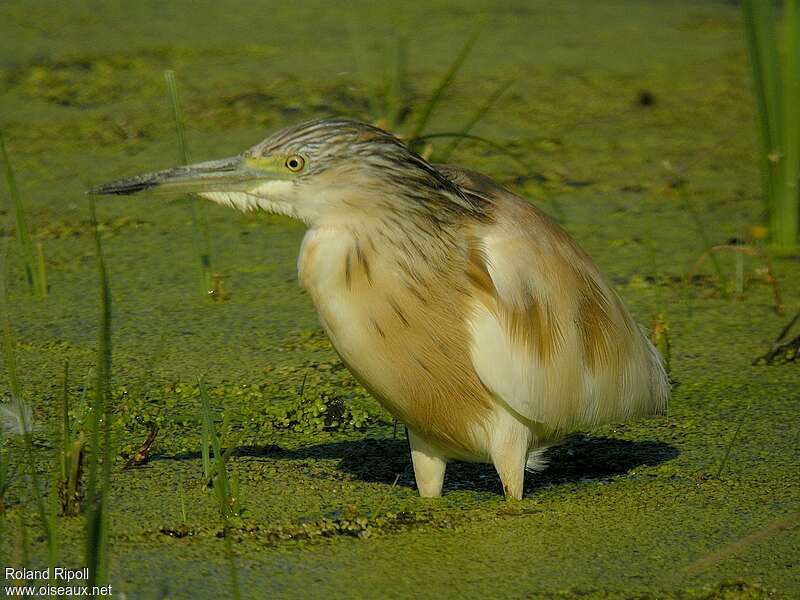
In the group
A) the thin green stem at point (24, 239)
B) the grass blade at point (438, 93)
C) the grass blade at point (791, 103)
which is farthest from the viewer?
the grass blade at point (791, 103)

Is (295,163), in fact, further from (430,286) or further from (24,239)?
(24,239)

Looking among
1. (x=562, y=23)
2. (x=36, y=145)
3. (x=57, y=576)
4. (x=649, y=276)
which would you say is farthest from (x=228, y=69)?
(x=57, y=576)

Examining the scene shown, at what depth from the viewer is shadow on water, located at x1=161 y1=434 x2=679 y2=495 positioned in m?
2.90

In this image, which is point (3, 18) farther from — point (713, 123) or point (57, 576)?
point (57, 576)

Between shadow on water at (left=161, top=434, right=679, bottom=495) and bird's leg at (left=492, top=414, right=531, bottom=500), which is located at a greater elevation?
bird's leg at (left=492, top=414, right=531, bottom=500)

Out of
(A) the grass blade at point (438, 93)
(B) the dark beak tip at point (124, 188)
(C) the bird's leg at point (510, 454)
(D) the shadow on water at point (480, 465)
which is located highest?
(A) the grass blade at point (438, 93)

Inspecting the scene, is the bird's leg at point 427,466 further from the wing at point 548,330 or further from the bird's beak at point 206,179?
the bird's beak at point 206,179

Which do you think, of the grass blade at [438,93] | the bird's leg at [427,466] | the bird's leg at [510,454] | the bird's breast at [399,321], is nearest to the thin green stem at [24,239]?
the grass blade at [438,93]

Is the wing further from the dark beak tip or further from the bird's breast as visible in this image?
the dark beak tip

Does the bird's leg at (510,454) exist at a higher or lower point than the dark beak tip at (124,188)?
lower

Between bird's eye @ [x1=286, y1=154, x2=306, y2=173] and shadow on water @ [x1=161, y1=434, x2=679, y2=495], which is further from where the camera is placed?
shadow on water @ [x1=161, y1=434, x2=679, y2=495]

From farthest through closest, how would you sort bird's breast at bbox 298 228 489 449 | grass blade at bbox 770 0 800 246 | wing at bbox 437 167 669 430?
grass blade at bbox 770 0 800 246 < wing at bbox 437 167 669 430 < bird's breast at bbox 298 228 489 449

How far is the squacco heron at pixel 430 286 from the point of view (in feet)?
8.05

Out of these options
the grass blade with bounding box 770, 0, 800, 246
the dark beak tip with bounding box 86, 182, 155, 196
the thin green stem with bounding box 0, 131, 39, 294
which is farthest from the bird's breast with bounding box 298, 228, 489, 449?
the grass blade with bounding box 770, 0, 800, 246
